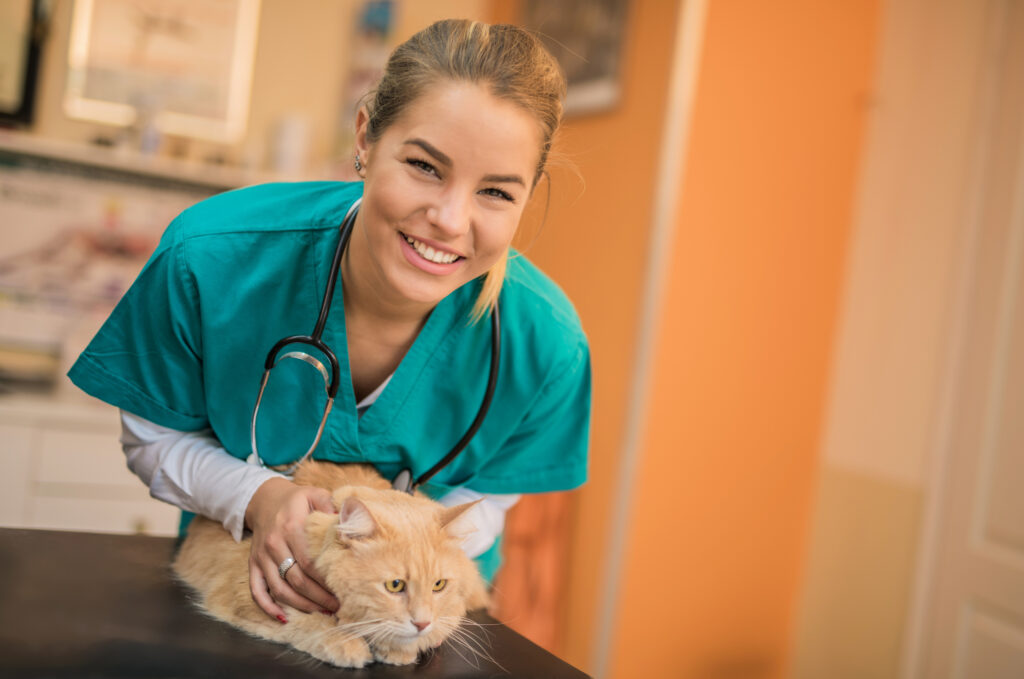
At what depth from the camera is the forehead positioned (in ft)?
2.79

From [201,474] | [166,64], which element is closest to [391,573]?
[201,474]

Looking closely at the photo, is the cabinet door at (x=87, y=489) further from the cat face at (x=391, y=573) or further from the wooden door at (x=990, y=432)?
the wooden door at (x=990, y=432)

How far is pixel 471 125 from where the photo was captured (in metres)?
0.85

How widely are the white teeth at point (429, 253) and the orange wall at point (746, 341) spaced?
4.83 ft

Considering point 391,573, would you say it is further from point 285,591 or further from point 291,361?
point 291,361

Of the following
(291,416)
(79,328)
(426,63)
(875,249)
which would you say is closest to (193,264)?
(291,416)

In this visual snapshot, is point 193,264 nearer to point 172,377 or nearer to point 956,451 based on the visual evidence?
point 172,377

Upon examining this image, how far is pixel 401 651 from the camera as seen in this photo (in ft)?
2.60

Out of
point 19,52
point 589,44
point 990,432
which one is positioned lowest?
point 990,432

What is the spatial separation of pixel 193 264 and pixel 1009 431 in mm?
2044

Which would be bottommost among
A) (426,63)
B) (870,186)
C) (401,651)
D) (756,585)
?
(756,585)

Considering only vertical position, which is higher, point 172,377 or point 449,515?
point 172,377

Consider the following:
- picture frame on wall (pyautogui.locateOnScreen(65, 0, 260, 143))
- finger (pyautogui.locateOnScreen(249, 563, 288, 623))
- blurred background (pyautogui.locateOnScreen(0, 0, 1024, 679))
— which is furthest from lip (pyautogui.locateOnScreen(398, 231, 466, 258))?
picture frame on wall (pyautogui.locateOnScreen(65, 0, 260, 143))

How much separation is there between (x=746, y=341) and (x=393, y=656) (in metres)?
1.86
